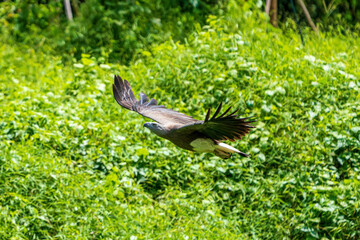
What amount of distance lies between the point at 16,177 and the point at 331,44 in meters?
3.95

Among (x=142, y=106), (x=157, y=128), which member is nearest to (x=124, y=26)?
(x=142, y=106)

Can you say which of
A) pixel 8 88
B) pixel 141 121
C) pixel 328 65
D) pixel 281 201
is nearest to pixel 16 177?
pixel 141 121

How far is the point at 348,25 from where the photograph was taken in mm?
7078

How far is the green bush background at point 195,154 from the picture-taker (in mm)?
4637

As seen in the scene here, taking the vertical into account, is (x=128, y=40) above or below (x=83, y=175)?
above

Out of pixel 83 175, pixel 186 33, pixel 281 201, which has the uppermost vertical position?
pixel 186 33

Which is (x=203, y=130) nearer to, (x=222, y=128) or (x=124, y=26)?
(x=222, y=128)

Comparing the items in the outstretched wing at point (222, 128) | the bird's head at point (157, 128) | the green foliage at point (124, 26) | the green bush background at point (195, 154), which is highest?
the outstretched wing at point (222, 128)

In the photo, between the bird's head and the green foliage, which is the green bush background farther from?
the bird's head

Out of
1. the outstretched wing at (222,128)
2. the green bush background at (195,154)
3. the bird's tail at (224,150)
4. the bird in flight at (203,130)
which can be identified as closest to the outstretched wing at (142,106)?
the bird in flight at (203,130)

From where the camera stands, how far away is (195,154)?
529 cm

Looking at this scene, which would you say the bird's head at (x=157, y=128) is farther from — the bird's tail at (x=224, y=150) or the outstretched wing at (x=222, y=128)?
the bird's tail at (x=224, y=150)

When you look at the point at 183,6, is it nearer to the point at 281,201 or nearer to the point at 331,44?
the point at 331,44

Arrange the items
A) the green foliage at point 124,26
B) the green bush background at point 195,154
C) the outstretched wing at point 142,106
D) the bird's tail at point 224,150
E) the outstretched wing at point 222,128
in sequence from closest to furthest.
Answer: the outstretched wing at point 222,128
the bird's tail at point 224,150
the outstretched wing at point 142,106
the green bush background at point 195,154
the green foliage at point 124,26
